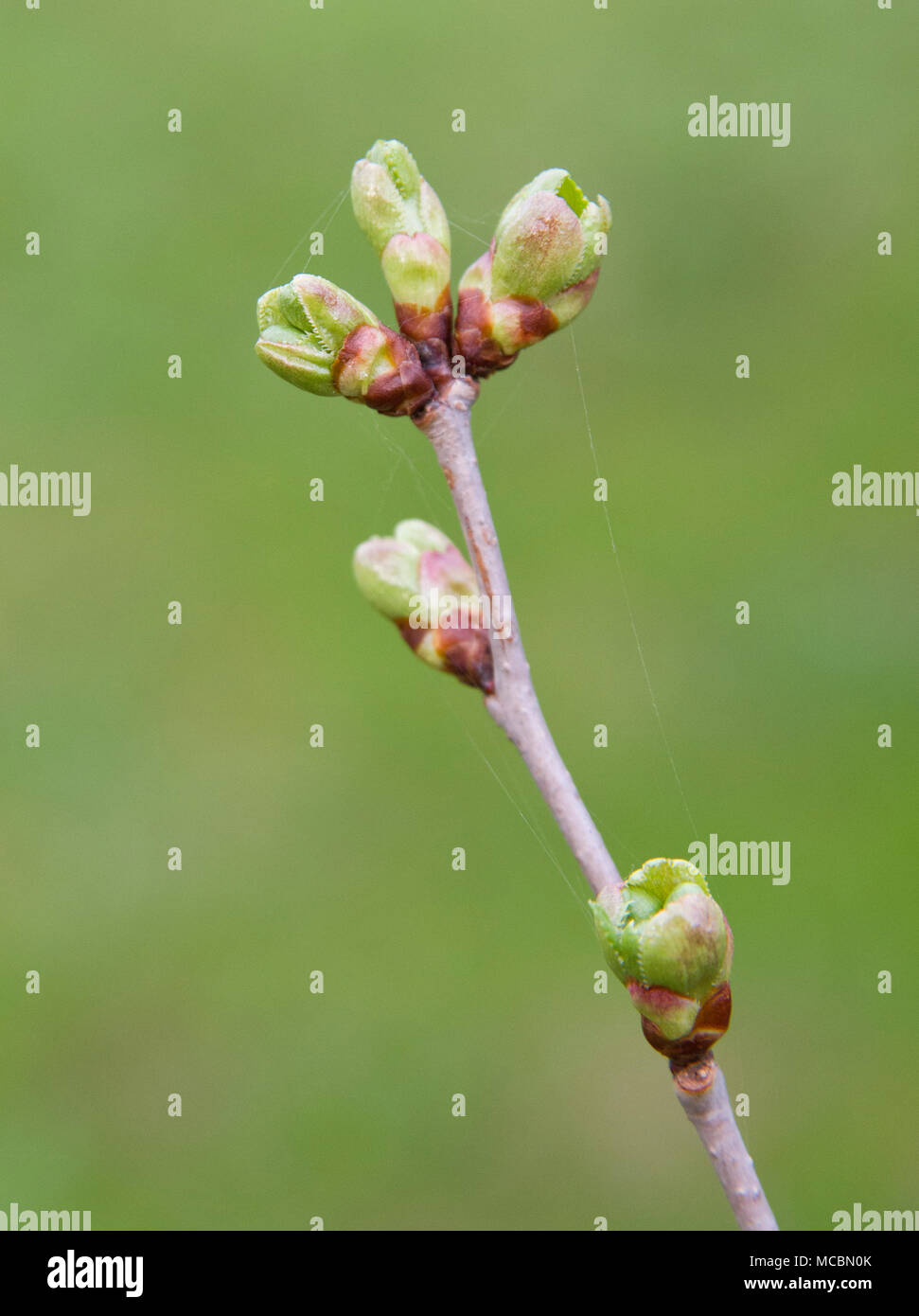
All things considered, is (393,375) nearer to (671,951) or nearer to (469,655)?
(469,655)

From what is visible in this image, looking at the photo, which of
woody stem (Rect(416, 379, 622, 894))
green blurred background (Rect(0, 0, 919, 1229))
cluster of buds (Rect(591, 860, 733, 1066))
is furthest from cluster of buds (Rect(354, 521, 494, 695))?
green blurred background (Rect(0, 0, 919, 1229))

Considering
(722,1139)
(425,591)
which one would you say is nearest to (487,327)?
(425,591)

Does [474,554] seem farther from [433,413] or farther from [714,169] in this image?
[714,169]

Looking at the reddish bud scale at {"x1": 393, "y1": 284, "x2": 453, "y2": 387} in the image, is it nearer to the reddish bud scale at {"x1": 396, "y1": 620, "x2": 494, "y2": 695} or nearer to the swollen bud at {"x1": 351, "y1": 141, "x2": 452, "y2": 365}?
the swollen bud at {"x1": 351, "y1": 141, "x2": 452, "y2": 365}

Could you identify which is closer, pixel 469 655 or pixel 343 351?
pixel 343 351

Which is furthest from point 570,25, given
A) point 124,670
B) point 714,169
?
point 124,670

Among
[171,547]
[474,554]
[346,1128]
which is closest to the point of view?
[474,554]

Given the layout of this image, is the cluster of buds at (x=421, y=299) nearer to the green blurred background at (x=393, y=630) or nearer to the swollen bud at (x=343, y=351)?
the swollen bud at (x=343, y=351)

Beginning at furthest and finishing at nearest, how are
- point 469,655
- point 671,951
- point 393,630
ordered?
point 393,630 < point 469,655 < point 671,951
